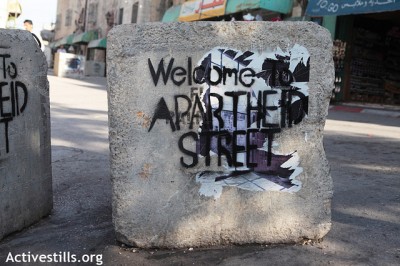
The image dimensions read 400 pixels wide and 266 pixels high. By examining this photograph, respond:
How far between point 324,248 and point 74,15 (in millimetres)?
42401

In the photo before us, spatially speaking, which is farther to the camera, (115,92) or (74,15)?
(74,15)

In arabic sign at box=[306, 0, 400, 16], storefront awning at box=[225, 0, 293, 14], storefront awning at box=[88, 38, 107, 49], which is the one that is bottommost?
storefront awning at box=[88, 38, 107, 49]

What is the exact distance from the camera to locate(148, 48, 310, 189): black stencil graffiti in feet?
8.45

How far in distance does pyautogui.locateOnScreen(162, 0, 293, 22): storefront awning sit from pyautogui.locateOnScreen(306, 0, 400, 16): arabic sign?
76.8 inches

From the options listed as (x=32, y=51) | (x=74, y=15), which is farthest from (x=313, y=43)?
(x=74, y=15)

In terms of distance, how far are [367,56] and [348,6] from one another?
3.32 m

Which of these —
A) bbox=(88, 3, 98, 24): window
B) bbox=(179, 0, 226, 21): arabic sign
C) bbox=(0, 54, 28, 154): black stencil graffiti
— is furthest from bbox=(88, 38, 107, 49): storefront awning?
bbox=(0, 54, 28, 154): black stencil graffiti

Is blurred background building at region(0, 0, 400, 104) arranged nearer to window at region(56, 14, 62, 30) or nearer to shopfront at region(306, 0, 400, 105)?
shopfront at region(306, 0, 400, 105)

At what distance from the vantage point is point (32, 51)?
2.89m

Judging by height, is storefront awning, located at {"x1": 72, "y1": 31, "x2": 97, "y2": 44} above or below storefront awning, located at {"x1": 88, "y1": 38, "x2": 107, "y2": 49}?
above

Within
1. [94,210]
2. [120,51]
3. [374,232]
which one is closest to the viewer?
[120,51]

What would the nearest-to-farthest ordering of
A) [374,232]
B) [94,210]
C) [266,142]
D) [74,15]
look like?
[266,142] → [374,232] → [94,210] → [74,15]

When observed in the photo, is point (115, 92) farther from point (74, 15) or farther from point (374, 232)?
point (74, 15)

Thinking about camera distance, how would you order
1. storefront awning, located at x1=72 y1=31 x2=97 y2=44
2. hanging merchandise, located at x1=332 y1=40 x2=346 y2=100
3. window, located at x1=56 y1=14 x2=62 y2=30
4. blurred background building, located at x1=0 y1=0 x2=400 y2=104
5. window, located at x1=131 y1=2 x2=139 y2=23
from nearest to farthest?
blurred background building, located at x1=0 y1=0 x2=400 y2=104 → hanging merchandise, located at x1=332 y1=40 x2=346 y2=100 → window, located at x1=131 y1=2 x2=139 y2=23 → storefront awning, located at x1=72 y1=31 x2=97 y2=44 → window, located at x1=56 y1=14 x2=62 y2=30
